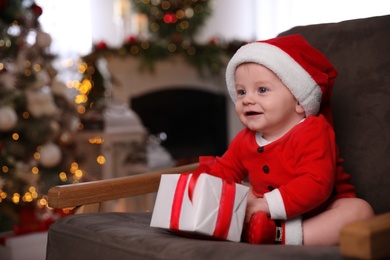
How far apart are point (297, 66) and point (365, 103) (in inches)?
11.0

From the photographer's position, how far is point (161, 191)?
3.68 ft

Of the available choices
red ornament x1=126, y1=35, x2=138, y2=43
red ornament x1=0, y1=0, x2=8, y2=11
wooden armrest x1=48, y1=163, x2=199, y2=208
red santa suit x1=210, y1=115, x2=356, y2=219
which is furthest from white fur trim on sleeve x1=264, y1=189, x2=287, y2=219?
red ornament x1=126, y1=35, x2=138, y2=43

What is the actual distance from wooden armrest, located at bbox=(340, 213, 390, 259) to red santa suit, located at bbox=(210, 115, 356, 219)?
30 centimetres

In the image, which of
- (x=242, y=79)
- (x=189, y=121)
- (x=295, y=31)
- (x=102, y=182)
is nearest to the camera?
(x=242, y=79)

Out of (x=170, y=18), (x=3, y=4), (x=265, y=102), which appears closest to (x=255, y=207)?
(x=265, y=102)

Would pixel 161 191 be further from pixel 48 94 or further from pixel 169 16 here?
pixel 169 16

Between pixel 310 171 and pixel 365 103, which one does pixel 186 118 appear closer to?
pixel 365 103

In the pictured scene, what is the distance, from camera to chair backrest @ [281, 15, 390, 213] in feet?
4.29

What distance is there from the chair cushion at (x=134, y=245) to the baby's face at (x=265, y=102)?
0.94 feet

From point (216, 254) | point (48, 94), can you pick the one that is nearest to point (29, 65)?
point (48, 94)

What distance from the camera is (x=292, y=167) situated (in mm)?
1154

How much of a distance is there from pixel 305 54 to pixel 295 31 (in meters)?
0.35

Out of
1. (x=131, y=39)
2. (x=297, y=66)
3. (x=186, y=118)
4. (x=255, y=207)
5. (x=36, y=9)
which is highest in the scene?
(x=36, y=9)

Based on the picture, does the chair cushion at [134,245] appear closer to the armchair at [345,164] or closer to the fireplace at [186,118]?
the armchair at [345,164]
